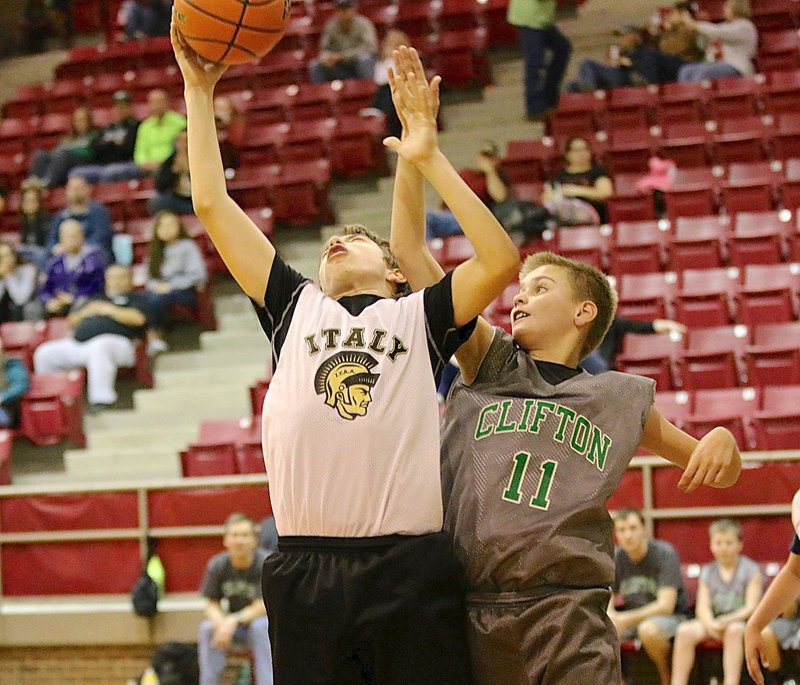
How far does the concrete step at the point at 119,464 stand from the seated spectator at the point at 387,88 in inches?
113

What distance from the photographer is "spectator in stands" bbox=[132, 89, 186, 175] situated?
1096 centimetres

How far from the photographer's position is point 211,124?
2961 mm

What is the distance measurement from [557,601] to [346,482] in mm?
505

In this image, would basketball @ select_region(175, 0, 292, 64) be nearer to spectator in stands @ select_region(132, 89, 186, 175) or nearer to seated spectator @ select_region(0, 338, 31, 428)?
seated spectator @ select_region(0, 338, 31, 428)

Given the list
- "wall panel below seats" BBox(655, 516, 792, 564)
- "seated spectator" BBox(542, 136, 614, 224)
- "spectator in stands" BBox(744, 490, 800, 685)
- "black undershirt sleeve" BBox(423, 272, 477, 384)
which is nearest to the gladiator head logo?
"black undershirt sleeve" BBox(423, 272, 477, 384)

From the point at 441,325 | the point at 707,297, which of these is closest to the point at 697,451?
the point at 441,325

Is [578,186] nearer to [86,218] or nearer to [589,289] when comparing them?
[86,218]

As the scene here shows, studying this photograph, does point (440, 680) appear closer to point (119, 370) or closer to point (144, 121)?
point (119, 370)

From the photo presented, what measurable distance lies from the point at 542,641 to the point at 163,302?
22.0 feet

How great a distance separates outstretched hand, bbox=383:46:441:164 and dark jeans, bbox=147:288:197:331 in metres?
6.44

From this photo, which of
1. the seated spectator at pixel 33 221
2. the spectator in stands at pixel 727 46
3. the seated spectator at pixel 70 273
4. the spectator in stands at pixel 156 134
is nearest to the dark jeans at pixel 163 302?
the seated spectator at pixel 70 273

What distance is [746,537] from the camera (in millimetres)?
6566

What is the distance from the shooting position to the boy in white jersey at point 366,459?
264 cm

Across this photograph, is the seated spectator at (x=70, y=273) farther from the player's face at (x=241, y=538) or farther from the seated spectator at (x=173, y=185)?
the player's face at (x=241, y=538)
